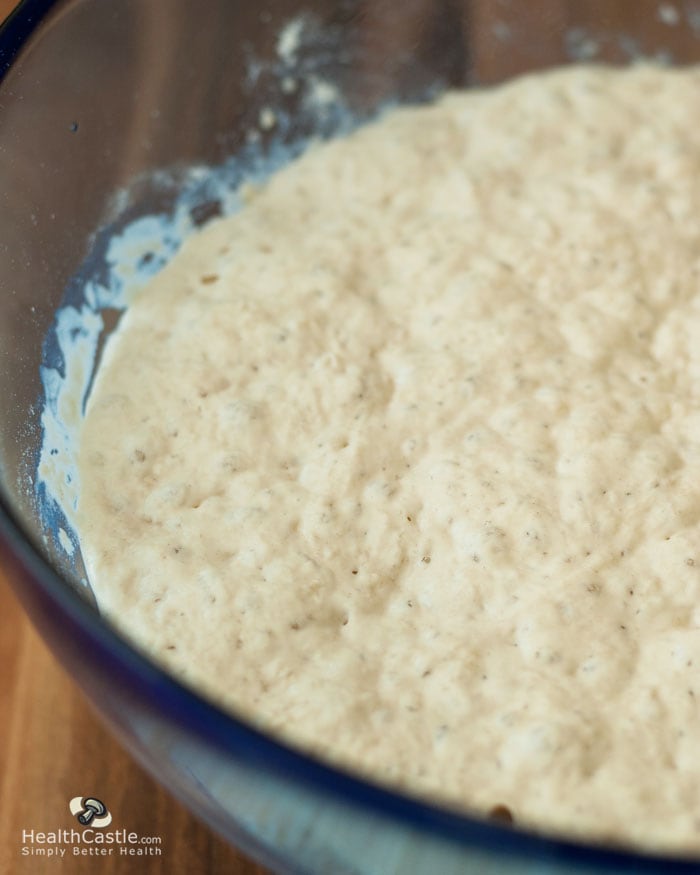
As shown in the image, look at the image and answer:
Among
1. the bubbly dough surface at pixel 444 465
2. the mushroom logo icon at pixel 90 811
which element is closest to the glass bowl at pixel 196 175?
the bubbly dough surface at pixel 444 465

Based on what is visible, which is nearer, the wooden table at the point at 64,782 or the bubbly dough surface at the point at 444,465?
the bubbly dough surface at the point at 444,465

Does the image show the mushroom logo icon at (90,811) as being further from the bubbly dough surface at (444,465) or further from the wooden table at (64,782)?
the bubbly dough surface at (444,465)

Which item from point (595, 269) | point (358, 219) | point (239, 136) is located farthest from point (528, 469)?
point (239, 136)

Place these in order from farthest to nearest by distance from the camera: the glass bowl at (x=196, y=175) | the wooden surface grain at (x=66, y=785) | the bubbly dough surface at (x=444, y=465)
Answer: the wooden surface grain at (x=66, y=785), the bubbly dough surface at (x=444, y=465), the glass bowl at (x=196, y=175)

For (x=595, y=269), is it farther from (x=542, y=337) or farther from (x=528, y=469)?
(x=528, y=469)

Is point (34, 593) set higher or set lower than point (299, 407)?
higher

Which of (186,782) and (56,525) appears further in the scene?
(56,525)

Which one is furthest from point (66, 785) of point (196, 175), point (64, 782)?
point (196, 175)
